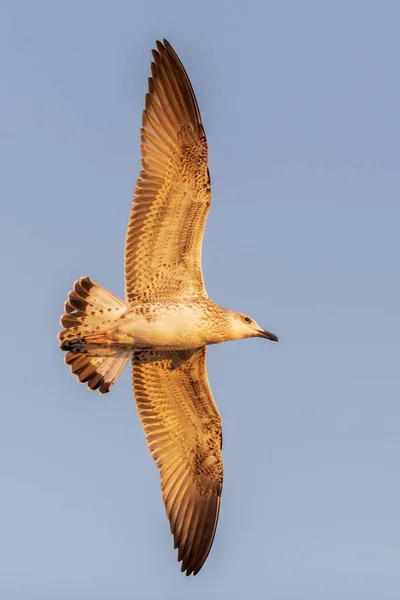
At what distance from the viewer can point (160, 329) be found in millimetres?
15633

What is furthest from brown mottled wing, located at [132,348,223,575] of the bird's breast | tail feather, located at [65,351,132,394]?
the bird's breast

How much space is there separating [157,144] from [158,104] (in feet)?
1.69

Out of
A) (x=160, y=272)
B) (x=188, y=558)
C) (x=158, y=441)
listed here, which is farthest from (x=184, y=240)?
(x=188, y=558)

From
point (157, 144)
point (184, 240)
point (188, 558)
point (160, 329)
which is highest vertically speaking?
point (157, 144)

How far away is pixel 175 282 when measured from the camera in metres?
15.9

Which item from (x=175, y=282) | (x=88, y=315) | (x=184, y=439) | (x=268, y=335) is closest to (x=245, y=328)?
(x=268, y=335)

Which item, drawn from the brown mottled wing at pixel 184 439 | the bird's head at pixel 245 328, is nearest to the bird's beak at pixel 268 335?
the bird's head at pixel 245 328

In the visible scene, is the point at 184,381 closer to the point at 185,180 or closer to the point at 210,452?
the point at 210,452

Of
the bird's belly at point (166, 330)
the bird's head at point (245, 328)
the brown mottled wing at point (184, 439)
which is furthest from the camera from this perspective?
the brown mottled wing at point (184, 439)

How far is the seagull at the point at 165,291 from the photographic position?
1568 centimetres

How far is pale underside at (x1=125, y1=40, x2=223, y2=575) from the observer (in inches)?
619

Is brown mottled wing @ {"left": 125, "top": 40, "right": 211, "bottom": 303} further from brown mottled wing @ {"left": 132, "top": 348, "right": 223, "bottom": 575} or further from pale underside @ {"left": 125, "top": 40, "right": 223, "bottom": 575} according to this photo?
brown mottled wing @ {"left": 132, "top": 348, "right": 223, "bottom": 575}

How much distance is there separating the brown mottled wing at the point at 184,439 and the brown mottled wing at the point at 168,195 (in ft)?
3.53

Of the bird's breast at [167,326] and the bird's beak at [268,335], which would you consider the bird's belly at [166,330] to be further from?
the bird's beak at [268,335]
